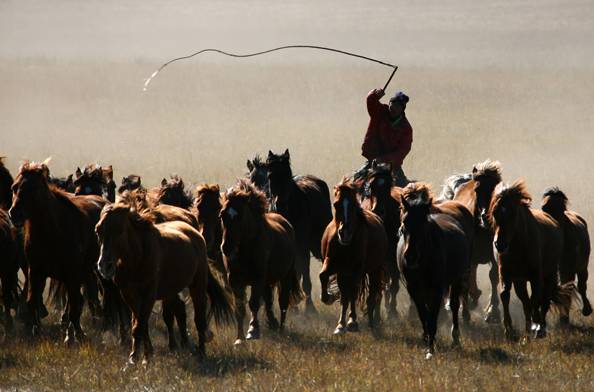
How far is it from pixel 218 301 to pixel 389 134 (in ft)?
17.6

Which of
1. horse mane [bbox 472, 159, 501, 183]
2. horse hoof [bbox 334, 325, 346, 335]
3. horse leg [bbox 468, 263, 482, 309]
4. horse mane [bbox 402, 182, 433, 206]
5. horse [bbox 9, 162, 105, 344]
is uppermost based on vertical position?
horse mane [bbox 472, 159, 501, 183]

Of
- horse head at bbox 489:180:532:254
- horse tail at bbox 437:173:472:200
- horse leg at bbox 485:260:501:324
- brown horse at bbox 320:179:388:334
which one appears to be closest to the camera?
horse head at bbox 489:180:532:254

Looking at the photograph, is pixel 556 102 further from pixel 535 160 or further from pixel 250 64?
pixel 250 64

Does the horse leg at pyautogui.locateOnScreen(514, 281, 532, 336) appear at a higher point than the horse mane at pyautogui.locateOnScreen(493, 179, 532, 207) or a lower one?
lower

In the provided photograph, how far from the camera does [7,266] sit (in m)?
12.3

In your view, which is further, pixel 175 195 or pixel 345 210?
pixel 175 195

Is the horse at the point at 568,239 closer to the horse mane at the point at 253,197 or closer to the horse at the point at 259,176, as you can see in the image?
the horse mane at the point at 253,197

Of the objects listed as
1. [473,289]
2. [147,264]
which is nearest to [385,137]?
[473,289]

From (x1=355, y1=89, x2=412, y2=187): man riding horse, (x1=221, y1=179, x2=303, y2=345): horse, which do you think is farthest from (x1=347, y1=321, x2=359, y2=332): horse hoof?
(x1=355, y1=89, x2=412, y2=187): man riding horse

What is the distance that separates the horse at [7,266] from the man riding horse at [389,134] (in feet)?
18.5

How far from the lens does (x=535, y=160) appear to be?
34.0 metres

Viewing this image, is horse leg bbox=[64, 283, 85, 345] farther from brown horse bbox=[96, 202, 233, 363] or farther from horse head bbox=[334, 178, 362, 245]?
horse head bbox=[334, 178, 362, 245]

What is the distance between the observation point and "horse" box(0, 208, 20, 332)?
12.1 metres

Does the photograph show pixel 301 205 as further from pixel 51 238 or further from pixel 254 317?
pixel 51 238
